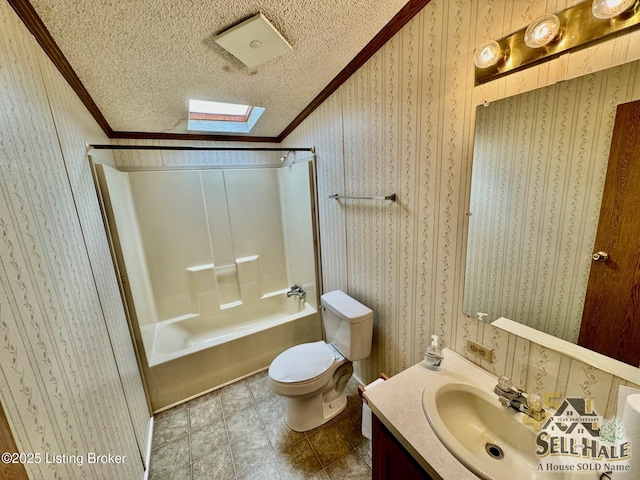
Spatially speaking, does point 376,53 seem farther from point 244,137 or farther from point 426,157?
point 244,137

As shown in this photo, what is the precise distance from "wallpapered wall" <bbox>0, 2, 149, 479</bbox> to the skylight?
3.41 ft

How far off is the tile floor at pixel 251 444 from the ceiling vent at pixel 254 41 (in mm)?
2376

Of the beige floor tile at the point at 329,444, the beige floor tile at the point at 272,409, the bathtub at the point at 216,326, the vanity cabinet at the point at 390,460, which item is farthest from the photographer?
the bathtub at the point at 216,326

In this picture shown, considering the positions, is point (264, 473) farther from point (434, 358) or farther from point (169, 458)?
point (434, 358)

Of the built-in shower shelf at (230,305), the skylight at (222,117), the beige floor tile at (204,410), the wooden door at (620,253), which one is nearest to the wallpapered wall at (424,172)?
the wooden door at (620,253)

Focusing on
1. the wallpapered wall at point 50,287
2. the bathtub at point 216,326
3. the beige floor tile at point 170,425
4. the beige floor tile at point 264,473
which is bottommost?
the beige floor tile at point 170,425

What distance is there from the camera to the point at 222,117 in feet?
7.73

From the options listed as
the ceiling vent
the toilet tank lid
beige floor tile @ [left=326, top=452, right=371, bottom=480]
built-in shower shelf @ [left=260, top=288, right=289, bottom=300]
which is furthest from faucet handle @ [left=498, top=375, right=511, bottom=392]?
built-in shower shelf @ [left=260, top=288, right=289, bottom=300]

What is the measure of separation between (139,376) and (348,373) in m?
1.51

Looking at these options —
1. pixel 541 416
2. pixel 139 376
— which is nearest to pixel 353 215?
pixel 541 416

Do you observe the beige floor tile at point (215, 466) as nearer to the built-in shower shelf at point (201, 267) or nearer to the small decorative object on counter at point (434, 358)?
the small decorative object on counter at point (434, 358)

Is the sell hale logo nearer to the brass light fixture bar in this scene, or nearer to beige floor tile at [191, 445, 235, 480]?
the brass light fixture bar

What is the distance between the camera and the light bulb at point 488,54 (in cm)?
89

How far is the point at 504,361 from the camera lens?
1.04 metres
